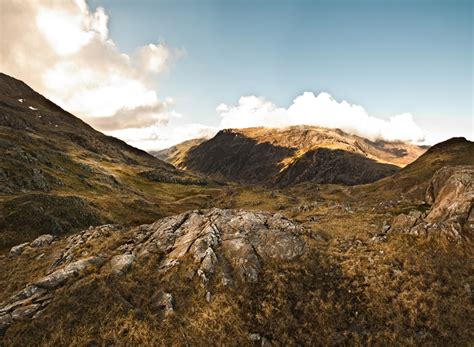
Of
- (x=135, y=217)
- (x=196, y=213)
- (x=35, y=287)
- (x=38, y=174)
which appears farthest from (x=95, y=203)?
(x=35, y=287)

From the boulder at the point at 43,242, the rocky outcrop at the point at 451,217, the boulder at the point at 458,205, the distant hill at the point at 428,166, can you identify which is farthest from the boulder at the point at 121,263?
the distant hill at the point at 428,166

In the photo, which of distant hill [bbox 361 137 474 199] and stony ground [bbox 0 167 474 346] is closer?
stony ground [bbox 0 167 474 346]

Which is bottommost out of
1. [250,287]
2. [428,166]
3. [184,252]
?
[250,287]

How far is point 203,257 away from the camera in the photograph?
24.2m

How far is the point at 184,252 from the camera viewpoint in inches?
993

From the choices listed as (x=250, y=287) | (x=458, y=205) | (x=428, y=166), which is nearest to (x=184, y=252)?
(x=250, y=287)

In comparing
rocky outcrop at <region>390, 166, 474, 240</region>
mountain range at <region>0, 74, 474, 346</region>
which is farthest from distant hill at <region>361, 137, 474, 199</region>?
mountain range at <region>0, 74, 474, 346</region>

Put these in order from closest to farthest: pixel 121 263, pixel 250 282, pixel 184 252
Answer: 1. pixel 250 282
2. pixel 121 263
3. pixel 184 252

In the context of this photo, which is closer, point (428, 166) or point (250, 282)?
point (250, 282)

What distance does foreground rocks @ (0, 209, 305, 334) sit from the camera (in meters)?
21.3

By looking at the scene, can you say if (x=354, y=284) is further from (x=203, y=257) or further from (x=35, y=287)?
(x=35, y=287)

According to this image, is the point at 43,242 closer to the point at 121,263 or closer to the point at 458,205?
the point at 121,263

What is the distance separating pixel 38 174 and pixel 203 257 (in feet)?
247

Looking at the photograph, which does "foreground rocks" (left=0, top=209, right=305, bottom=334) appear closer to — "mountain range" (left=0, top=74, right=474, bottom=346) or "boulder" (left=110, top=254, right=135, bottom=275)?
"boulder" (left=110, top=254, right=135, bottom=275)
